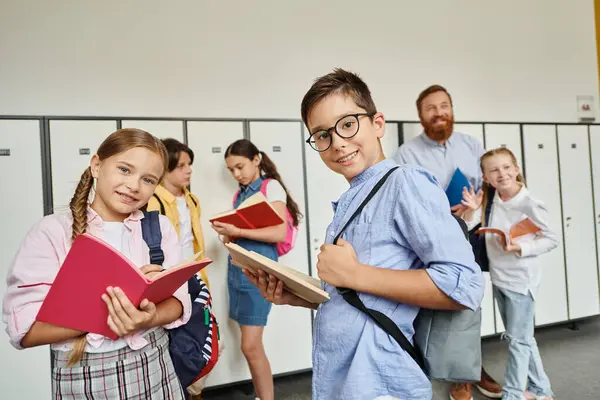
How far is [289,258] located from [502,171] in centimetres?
153

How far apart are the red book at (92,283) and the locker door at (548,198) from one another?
357cm

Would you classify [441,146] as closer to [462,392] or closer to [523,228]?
[523,228]

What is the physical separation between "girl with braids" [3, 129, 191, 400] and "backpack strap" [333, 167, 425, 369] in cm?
49

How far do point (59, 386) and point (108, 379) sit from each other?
12 centimetres

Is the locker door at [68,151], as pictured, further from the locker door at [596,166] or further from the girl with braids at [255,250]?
the locker door at [596,166]

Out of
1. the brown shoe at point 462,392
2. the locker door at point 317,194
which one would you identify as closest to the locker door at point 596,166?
the brown shoe at point 462,392

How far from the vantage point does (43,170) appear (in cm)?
252

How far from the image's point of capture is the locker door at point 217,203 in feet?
9.63

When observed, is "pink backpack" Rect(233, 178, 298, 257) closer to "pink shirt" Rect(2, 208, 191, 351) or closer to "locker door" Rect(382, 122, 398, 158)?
"locker door" Rect(382, 122, 398, 158)

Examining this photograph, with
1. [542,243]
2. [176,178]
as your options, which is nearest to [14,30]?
[176,178]

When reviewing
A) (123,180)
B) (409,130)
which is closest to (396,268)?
(123,180)

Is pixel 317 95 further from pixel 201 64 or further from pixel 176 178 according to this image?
pixel 201 64

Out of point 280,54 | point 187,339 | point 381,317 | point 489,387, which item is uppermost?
point 280,54

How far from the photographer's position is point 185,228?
2.46 meters
